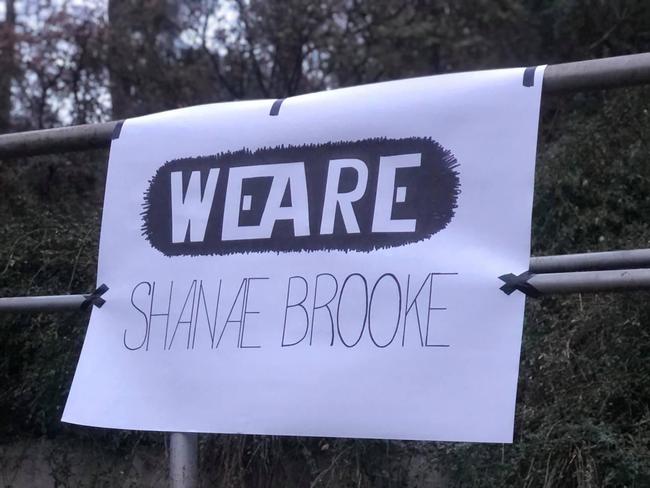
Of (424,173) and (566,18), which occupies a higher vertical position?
(566,18)

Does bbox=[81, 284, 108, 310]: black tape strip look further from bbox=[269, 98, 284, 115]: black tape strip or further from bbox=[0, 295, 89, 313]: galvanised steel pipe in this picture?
bbox=[269, 98, 284, 115]: black tape strip

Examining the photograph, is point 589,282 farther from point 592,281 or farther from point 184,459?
point 184,459

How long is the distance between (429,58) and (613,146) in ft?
10.9

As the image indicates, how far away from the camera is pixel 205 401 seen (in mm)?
2156

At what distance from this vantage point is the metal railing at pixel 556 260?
1.88 meters

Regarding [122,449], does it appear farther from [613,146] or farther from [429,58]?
[429,58]

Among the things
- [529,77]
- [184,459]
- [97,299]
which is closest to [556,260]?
[529,77]

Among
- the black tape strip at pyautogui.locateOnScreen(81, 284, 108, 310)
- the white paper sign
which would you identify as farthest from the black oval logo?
the black tape strip at pyautogui.locateOnScreen(81, 284, 108, 310)

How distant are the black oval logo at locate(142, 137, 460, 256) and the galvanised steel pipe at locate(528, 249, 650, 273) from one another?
0.27 m

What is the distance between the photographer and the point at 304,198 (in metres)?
2.16

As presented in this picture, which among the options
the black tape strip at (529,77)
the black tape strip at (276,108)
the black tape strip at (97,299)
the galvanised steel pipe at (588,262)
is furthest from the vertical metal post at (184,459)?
the black tape strip at (529,77)

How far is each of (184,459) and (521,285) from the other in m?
0.91

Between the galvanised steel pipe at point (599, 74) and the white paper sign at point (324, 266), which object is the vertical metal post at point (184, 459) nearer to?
the white paper sign at point (324, 266)

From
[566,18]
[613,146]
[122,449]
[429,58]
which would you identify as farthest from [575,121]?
[122,449]
